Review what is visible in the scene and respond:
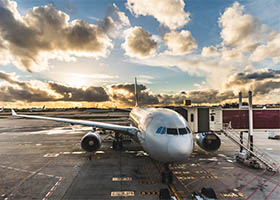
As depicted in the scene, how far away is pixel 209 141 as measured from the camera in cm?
1587

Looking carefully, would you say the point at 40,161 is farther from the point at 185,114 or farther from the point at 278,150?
the point at 278,150

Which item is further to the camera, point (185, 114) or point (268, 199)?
point (185, 114)

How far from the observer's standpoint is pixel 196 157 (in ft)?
59.4

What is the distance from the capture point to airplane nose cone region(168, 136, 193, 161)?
9.77m

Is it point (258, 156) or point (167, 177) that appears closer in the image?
point (167, 177)

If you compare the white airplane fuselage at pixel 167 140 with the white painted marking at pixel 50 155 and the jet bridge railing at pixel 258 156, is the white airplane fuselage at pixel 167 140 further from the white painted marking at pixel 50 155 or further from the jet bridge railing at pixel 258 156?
the white painted marking at pixel 50 155

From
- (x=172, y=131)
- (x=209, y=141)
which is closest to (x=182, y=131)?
(x=172, y=131)

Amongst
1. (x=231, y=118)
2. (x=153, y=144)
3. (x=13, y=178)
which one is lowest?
(x=13, y=178)

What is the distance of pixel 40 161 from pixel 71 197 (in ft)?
29.8

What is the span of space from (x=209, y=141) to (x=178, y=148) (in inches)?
295

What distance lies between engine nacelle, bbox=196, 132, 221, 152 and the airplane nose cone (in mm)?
6698

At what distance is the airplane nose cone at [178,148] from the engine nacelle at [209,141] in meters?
6.70

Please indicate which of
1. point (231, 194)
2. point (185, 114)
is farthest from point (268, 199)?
point (185, 114)

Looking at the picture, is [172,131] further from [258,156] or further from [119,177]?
[258,156]
